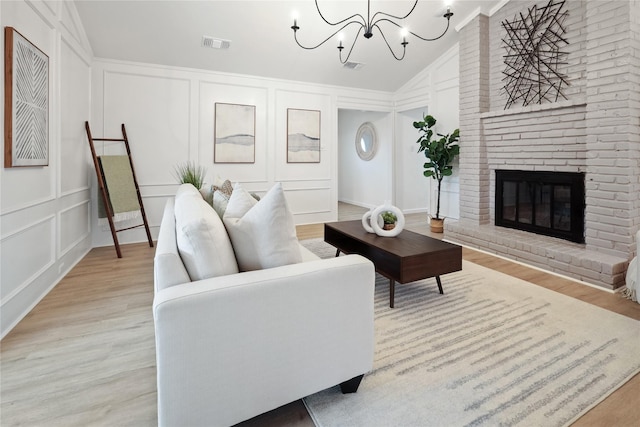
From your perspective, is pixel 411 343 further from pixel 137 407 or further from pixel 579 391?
pixel 137 407

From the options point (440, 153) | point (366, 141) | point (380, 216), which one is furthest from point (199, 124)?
point (366, 141)

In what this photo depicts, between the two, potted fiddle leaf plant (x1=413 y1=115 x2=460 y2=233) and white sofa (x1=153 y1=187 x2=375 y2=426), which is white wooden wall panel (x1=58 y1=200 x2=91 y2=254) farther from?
potted fiddle leaf plant (x1=413 y1=115 x2=460 y2=233)

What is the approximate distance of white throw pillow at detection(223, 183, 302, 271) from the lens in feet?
4.66

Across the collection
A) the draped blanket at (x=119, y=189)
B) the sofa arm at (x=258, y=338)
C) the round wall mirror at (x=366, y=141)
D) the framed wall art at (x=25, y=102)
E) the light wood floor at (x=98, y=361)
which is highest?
the round wall mirror at (x=366, y=141)

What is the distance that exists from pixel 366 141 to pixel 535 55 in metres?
4.01

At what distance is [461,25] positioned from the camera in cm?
464

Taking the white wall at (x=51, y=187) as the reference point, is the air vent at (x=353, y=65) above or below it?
above

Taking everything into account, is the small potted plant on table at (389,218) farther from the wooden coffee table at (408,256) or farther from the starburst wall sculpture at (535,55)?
the starburst wall sculpture at (535,55)

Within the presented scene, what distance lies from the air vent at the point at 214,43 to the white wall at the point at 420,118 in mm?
3368

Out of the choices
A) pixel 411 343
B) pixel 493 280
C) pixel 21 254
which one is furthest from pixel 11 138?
pixel 493 280

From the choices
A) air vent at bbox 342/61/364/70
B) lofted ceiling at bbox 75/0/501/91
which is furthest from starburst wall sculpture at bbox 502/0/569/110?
air vent at bbox 342/61/364/70

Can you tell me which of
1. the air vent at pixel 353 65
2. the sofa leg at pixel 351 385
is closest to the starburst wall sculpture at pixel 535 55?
the air vent at pixel 353 65

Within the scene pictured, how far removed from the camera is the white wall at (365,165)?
6816 mm

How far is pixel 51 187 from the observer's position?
2877 mm
